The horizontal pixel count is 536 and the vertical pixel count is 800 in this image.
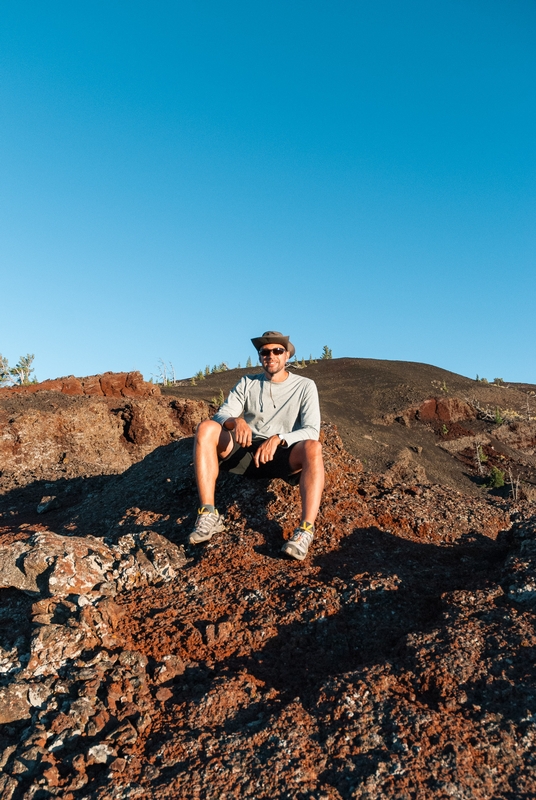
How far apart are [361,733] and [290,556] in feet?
5.27

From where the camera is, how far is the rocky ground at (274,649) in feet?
6.63

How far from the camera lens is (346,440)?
13414mm

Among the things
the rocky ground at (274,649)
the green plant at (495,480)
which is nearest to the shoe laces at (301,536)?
the rocky ground at (274,649)

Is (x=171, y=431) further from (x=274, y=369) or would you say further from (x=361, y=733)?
(x=361, y=733)

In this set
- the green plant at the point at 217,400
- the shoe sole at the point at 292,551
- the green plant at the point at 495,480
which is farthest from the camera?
the green plant at the point at 217,400

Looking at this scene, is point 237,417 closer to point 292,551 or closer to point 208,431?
point 208,431

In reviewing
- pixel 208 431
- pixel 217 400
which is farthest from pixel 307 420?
pixel 217 400

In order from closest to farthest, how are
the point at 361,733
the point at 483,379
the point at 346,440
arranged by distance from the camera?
the point at 361,733
the point at 346,440
the point at 483,379

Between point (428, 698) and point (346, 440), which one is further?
point (346, 440)

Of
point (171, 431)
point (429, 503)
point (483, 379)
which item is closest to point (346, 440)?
point (171, 431)

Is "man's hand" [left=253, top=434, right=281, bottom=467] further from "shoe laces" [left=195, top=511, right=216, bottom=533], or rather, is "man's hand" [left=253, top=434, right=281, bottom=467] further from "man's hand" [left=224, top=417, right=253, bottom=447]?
"shoe laces" [left=195, top=511, right=216, bottom=533]

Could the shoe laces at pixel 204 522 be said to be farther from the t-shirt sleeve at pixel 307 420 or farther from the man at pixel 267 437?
the t-shirt sleeve at pixel 307 420

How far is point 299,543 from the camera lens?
3684mm

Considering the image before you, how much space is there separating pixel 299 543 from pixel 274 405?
1.14m
